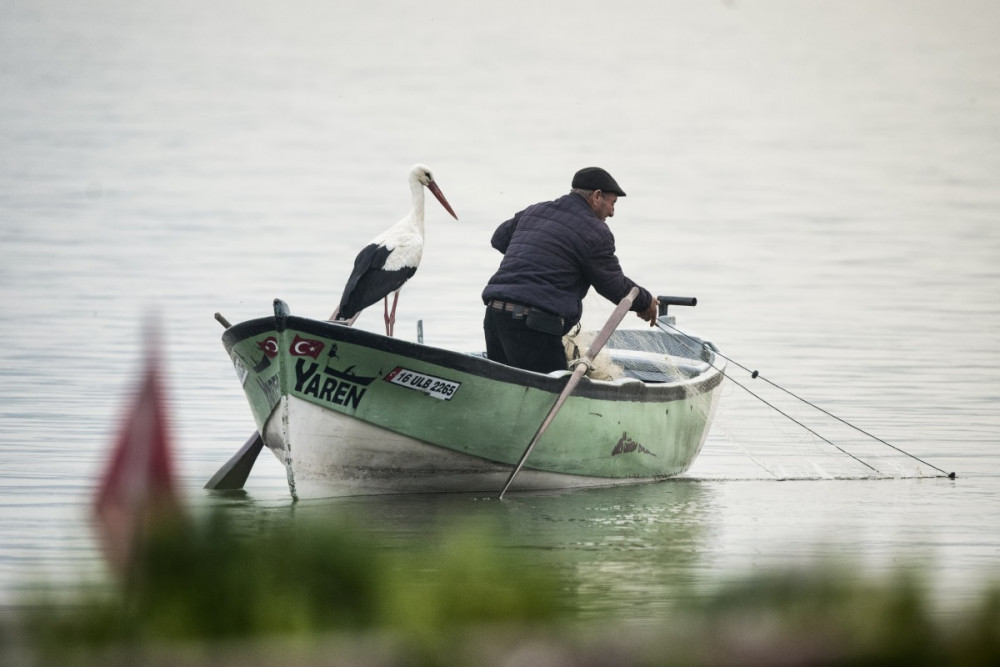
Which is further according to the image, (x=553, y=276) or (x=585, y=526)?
(x=553, y=276)

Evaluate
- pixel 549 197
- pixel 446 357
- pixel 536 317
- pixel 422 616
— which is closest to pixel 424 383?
pixel 446 357

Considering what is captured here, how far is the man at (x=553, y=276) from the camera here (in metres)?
9.97

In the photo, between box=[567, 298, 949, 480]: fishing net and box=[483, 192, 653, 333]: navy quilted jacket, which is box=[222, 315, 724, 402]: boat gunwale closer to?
box=[483, 192, 653, 333]: navy quilted jacket

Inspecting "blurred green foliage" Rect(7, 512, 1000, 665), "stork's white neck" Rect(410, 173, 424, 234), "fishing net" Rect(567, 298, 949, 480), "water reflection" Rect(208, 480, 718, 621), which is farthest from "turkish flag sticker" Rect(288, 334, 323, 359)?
"blurred green foliage" Rect(7, 512, 1000, 665)

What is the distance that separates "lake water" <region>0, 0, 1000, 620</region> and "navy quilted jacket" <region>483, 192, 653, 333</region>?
1.10 metres

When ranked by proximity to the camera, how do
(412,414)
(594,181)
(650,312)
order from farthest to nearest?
1. (650,312)
2. (594,181)
3. (412,414)

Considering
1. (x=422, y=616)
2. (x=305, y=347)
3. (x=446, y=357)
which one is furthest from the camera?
(x=446, y=357)

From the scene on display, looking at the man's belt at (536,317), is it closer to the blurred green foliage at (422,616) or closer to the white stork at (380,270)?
the white stork at (380,270)

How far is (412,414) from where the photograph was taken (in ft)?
31.7

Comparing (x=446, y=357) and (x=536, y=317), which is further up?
(x=536, y=317)

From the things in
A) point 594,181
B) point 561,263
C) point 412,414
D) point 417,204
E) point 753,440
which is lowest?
point 753,440

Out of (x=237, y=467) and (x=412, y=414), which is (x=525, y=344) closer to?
(x=412, y=414)

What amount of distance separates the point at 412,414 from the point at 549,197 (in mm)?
23826

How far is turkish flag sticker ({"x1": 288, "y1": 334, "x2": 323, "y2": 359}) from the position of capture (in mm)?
9344
